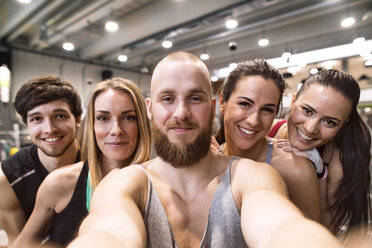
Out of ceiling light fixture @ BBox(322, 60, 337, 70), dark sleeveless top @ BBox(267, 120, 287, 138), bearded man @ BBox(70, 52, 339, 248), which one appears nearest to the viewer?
bearded man @ BBox(70, 52, 339, 248)

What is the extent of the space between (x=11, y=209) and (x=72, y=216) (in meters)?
0.82

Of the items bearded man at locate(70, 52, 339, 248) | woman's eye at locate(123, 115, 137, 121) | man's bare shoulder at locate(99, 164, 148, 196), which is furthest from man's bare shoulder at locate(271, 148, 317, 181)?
woman's eye at locate(123, 115, 137, 121)

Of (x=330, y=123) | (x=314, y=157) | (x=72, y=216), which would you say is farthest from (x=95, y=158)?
(x=330, y=123)

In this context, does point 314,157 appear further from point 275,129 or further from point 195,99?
point 195,99

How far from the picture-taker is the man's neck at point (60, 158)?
7.16ft

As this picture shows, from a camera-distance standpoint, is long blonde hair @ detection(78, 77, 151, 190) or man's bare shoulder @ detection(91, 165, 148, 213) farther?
long blonde hair @ detection(78, 77, 151, 190)

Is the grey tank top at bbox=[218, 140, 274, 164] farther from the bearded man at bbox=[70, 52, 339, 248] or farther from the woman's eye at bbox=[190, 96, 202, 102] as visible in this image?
the woman's eye at bbox=[190, 96, 202, 102]

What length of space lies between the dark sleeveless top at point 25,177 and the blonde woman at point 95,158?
0.31 m

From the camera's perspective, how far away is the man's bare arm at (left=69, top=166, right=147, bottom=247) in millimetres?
869

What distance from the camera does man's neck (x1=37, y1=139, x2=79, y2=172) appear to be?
85.9 inches

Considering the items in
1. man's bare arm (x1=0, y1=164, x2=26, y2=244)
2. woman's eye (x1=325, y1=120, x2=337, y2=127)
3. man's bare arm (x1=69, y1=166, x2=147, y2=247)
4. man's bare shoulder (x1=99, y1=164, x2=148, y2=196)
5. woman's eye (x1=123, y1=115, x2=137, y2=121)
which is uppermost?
woman's eye (x1=123, y1=115, x2=137, y2=121)

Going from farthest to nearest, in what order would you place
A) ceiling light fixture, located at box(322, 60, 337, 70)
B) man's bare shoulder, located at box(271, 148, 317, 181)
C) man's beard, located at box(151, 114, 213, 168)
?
ceiling light fixture, located at box(322, 60, 337, 70), man's bare shoulder, located at box(271, 148, 317, 181), man's beard, located at box(151, 114, 213, 168)

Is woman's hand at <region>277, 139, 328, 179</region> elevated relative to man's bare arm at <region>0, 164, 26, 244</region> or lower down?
elevated

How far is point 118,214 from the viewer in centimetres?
100
